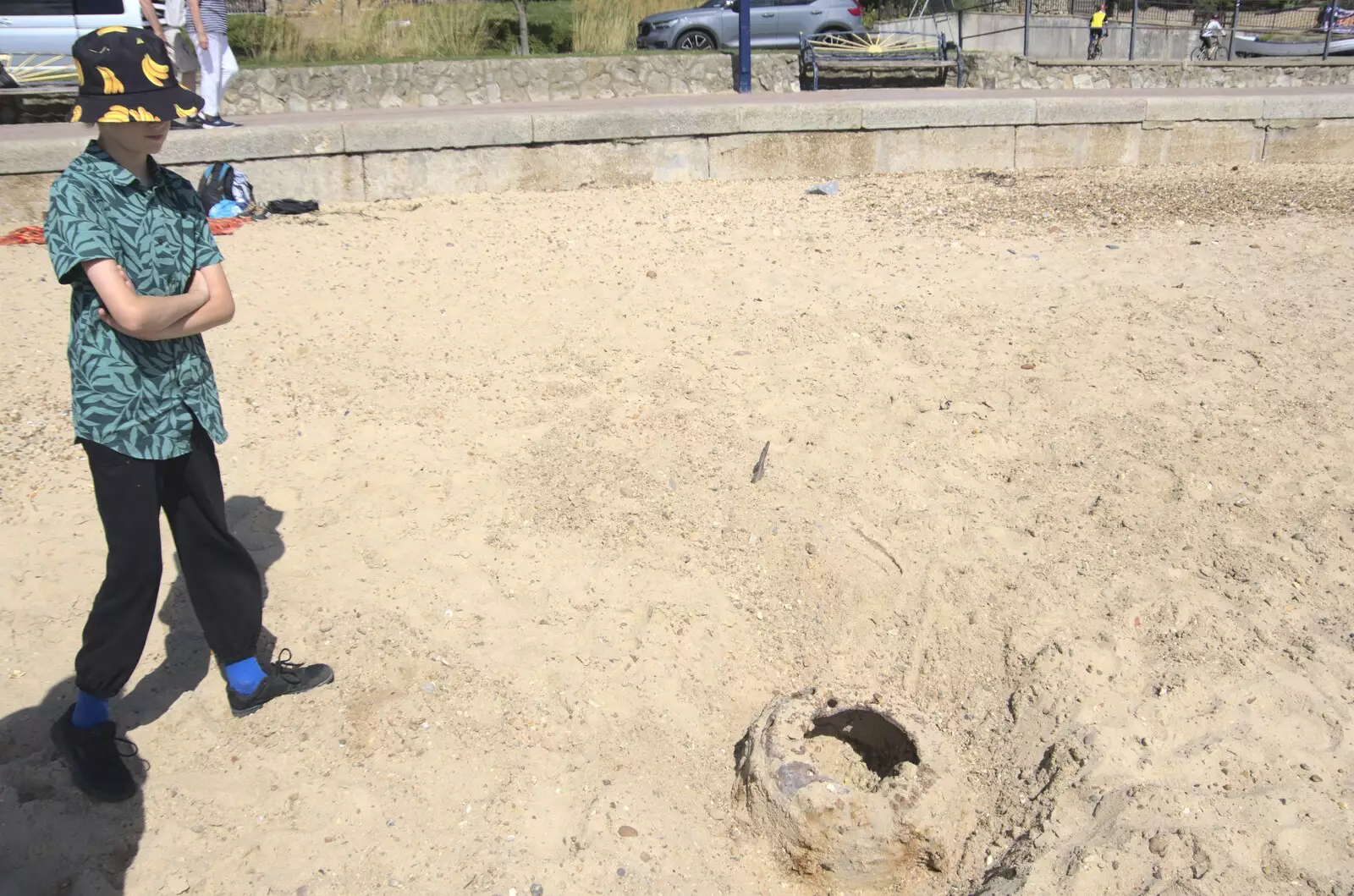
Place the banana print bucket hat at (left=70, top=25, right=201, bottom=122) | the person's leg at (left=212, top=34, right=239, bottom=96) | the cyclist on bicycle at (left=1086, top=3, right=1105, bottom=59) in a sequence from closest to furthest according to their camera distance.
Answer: the banana print bucket hat at (left=70, top=25, right=201, bottom=122), the person's leg at (left=212, top=34, right=239, bottom=96), the cyclist on bicycle at (left=1086, top=3, right=1105, bottom=59)

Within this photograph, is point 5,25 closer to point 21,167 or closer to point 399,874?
point 21,167

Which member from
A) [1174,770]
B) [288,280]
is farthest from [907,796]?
[288,280]

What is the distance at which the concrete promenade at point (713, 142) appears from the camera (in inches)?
301

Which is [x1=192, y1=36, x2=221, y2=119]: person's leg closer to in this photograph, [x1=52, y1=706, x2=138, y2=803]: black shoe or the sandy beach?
the sandy beach

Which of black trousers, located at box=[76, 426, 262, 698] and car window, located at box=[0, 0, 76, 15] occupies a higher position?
car window, located at box=[0, 0, 76, 15]

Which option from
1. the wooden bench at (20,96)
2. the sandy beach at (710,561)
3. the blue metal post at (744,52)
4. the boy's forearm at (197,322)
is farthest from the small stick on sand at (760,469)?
the wooden bench at (20,96)

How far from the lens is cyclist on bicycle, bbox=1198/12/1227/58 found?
Result: 21.7 meters

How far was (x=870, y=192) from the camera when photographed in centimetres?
819

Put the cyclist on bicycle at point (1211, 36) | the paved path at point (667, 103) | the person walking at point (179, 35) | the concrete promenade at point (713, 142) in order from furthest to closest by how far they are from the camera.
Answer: the cyclist on bicycle at point (1211, 36)
the paved path at point (667, 103)
the person walking at point (179, 35)
the concrete promenade at point (713, 142)

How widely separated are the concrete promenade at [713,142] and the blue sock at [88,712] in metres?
5.61

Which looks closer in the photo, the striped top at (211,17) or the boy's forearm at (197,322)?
the boy's forearm at (197,322)

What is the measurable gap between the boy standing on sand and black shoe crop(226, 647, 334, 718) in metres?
0.34

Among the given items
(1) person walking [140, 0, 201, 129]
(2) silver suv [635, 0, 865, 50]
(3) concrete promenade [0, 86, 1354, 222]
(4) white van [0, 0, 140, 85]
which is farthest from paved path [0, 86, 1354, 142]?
(2) silver suv [635, 0, 865, 50]

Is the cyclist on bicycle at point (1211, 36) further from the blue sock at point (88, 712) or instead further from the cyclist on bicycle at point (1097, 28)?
the blue sock at point (88, 712)
